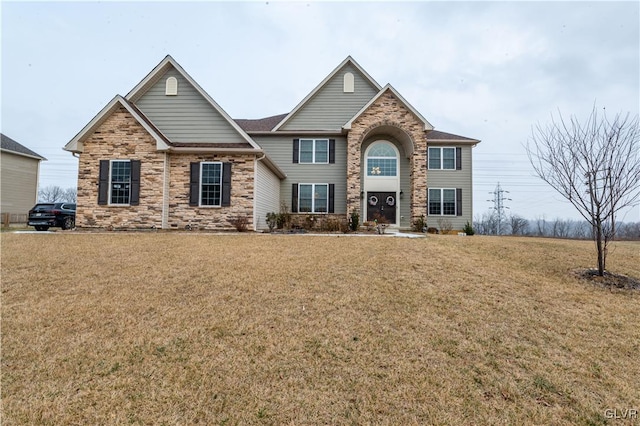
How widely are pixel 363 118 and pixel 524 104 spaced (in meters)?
15.9

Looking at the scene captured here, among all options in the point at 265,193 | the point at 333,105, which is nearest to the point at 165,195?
the point at 265,193

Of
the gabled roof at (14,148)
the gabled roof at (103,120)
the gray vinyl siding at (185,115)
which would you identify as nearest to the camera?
the gabled roof at (103,120)

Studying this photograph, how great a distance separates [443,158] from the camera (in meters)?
18.3

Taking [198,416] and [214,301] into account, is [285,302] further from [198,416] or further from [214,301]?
[198,416]

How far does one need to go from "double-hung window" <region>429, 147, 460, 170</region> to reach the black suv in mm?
20674

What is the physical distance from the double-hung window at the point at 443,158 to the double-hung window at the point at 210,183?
12.6 m

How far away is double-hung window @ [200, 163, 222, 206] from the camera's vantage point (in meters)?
13.2

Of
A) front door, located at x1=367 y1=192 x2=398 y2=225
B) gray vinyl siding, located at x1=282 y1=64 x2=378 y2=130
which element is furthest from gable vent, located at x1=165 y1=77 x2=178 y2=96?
front door, located at x1=367 y1=192 x2=398 y2=225

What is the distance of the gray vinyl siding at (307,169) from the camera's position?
17.3 metres

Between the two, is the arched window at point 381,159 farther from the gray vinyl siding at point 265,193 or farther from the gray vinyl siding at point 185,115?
the gray vinyl siding at point 185,115

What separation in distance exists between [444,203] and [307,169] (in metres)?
8.64


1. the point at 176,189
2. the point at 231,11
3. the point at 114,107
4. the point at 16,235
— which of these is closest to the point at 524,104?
the point at 231,11

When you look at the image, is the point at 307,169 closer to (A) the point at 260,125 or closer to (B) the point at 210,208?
(A) the point at 260,125

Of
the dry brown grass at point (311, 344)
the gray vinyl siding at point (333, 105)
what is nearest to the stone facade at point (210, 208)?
the gray vinyl siding at point (333, 105)
